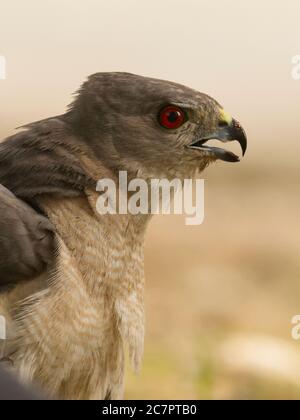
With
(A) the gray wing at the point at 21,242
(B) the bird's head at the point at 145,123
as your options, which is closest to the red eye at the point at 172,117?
(B) the bird's head at the point at 145,123

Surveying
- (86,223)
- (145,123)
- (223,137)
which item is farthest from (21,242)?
(223,137)

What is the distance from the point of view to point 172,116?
15.9 feet

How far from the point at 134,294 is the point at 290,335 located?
3.80m

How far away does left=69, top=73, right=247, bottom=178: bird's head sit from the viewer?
477cm

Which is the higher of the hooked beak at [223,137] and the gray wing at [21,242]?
the hooked beak at [223,137]

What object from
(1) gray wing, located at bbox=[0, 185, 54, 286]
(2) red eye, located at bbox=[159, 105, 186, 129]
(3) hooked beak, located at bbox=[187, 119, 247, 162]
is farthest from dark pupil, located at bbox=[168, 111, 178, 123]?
(1) gray wing, located at bbox=[0, 185, 54, 286]

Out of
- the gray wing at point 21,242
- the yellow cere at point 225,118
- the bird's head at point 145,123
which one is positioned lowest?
the gray wing at point 21,242

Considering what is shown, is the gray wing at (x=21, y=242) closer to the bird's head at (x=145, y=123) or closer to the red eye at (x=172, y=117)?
the bird's head at (x=145, y=123)

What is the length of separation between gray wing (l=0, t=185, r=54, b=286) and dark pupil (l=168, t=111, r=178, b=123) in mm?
690

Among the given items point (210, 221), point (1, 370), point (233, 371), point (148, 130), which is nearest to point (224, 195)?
Answer: point (210, 221)

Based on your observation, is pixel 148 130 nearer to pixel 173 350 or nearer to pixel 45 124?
pixel 45 124

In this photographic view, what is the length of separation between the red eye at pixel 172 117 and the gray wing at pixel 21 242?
67 cm

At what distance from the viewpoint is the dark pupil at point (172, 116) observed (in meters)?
4.83

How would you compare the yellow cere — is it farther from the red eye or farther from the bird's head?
the red eye
